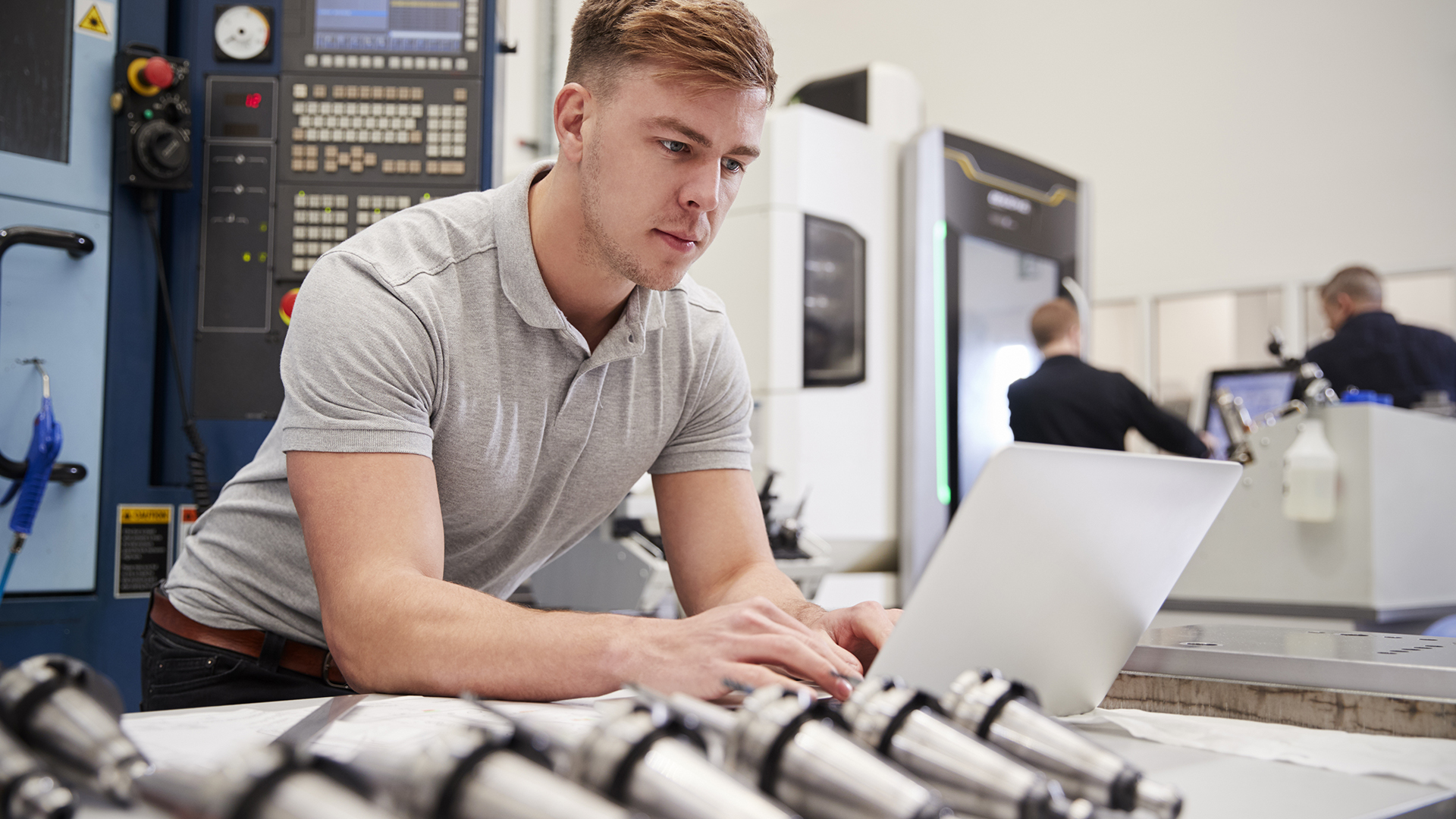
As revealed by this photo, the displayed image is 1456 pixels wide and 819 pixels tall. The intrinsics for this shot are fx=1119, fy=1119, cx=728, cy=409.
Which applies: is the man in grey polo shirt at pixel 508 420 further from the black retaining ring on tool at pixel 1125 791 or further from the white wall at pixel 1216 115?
the white wall at pixel 1216 115

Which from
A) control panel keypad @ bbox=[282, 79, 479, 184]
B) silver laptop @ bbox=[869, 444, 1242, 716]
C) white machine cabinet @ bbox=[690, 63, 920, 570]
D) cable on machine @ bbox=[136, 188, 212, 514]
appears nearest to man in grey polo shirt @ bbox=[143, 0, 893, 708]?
silver laptop @ bbox=[869, 444, 1242, 716]

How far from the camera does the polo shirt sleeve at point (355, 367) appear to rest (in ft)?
3.25

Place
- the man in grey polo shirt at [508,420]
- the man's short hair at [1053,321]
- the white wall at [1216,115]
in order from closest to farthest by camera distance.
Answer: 1. the man in grey polo shirt at [508,420]
2. the man's short hair at [1053,321]
3. the white wall at [1216,115]

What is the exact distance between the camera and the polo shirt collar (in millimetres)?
1172

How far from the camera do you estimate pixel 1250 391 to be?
398cm

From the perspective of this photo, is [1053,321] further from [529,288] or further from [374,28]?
[529,288]

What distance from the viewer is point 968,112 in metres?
6.60

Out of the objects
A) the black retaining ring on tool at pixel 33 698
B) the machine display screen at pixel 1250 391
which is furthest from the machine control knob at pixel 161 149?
the machine display screen at pixel 1250 391

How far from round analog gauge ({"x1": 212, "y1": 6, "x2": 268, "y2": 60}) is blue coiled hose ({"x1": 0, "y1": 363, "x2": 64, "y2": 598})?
68 centimetres

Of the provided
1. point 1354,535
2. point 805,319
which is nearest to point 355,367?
point 805,319

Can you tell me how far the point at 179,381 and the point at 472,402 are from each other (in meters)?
0.96

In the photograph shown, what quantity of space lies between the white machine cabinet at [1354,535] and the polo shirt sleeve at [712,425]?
81.0 inches

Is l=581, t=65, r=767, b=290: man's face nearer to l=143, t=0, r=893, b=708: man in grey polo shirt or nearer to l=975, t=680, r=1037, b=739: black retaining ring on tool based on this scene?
l=143, t=0, r=893, b=708: man in grey polo shirt

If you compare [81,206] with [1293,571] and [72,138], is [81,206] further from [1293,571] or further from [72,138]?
[1293,571]
